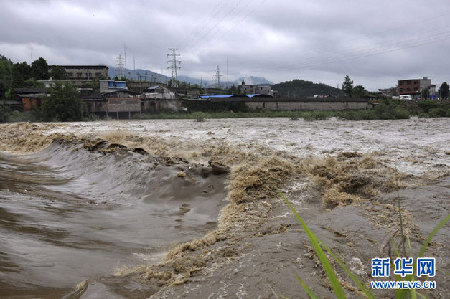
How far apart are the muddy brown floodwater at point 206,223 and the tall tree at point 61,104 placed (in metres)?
27.1

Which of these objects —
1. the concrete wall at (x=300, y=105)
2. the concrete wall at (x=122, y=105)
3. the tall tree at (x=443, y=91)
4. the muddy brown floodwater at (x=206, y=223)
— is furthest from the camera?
the tall tree at (x=443, y=91)

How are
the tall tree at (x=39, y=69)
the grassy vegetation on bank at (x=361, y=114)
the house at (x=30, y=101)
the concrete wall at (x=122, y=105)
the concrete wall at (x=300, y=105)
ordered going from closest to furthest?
the grassy vegetation on bank at (x=361, y=114), the concrete wall at (x=122, y=105), the house at (x=30, y=101), the concrete wall at (x=300, y=105), the tall tree at (x=39, y=69)

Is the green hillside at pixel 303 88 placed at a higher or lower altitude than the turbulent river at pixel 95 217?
higher

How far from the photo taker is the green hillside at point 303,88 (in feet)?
282

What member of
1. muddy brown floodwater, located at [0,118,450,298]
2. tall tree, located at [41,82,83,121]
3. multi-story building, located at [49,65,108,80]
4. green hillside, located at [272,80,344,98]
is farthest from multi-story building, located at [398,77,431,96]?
muddy brown floodwater, located at [0,118,450,298]

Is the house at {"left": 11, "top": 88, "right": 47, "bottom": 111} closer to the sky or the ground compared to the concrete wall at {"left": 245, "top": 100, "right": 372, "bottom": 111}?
closer to the sky

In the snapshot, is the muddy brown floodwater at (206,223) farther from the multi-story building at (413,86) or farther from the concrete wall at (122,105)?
the multi-story building at (413,86)

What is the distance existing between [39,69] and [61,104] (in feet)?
81.3

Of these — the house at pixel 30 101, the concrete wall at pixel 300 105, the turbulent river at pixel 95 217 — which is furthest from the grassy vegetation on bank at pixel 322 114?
the turbulent river at pixel 95 217

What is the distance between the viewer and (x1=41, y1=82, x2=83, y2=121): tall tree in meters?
35.1

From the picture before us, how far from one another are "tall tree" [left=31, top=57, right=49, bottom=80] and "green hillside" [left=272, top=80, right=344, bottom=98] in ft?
162

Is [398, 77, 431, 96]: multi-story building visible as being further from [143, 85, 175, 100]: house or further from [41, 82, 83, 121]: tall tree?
[41, 82, 83, 121]: tall tree

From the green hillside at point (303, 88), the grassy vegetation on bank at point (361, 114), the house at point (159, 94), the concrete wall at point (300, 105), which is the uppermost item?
the green hillside at point (303, 88)

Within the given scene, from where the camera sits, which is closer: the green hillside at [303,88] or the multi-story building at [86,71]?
the multi-story building at [86,71]
